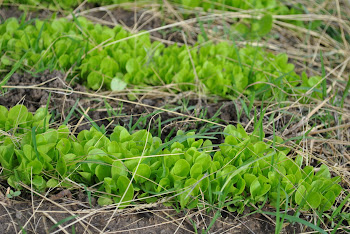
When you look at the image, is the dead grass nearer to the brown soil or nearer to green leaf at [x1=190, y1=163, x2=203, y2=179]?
the brown soil

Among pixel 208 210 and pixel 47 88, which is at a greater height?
pixel 47 88

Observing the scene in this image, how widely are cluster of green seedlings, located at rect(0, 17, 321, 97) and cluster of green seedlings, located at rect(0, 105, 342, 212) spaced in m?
0.71

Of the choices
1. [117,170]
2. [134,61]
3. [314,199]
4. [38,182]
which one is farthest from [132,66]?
[314,199]

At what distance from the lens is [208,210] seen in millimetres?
1935

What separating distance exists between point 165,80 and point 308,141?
1.00 metres

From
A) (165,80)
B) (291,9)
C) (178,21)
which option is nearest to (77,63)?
(165,80)

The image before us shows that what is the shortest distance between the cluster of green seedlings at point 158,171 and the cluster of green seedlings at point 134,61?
71 cm

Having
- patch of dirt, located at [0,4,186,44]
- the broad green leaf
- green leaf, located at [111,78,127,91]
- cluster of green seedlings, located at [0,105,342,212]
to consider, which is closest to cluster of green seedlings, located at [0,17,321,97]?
green leaf, located at [111,78,127,91]

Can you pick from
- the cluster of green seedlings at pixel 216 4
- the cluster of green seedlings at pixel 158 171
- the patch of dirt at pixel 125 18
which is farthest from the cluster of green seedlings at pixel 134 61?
the cluster of green seedlings at pixel 158 171

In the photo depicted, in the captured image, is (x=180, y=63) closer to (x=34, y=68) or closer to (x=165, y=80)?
(x=165, y=80)

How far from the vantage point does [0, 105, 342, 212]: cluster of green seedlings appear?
1932 millimetres

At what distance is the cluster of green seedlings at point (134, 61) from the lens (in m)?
2.78

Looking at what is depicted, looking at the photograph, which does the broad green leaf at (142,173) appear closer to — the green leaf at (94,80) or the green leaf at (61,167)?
the green leaf at (61,167)

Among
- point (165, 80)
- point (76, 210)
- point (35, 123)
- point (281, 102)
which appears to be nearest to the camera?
point (76, 210)
